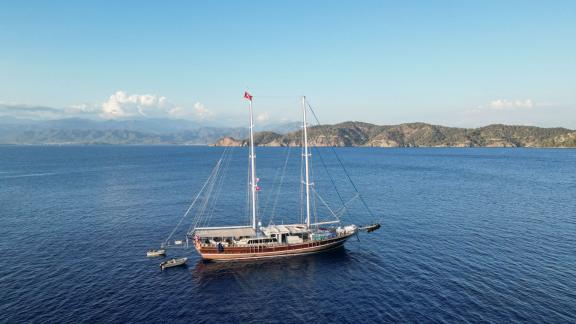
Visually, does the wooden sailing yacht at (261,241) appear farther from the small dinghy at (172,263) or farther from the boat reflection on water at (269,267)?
the small dinghy at (172,263)

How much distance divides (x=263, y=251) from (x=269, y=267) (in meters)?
3.57

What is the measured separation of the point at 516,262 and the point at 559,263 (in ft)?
22.3

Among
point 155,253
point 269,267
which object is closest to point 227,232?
point 269,267

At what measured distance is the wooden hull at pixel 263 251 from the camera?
58656 millimetres

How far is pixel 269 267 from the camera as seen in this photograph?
5734 centimetres

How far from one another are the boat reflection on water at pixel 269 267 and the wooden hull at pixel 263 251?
899 mm

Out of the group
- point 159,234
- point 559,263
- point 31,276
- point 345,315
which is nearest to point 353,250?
point 345,315

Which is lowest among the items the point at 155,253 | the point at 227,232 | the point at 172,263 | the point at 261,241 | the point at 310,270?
the point at 310,270

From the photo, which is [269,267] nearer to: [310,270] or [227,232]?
[310,270]

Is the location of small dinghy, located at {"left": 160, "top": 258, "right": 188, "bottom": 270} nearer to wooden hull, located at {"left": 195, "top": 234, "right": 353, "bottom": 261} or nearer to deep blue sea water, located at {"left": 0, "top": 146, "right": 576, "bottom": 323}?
deep blue sea water, located at {"left": 0, "top": 146, "right": 576, "bottom": 323}

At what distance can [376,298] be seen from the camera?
45.5 metres

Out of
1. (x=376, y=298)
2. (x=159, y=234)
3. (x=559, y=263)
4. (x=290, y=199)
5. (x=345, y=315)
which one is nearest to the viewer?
(x=345, y=315)

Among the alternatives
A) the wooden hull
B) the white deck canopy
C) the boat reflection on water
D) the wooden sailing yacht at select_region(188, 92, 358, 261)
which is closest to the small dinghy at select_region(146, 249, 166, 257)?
the wooden sailing yacht at select_region(188, 92, 358, 261)

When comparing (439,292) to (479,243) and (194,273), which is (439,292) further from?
(194,273)
